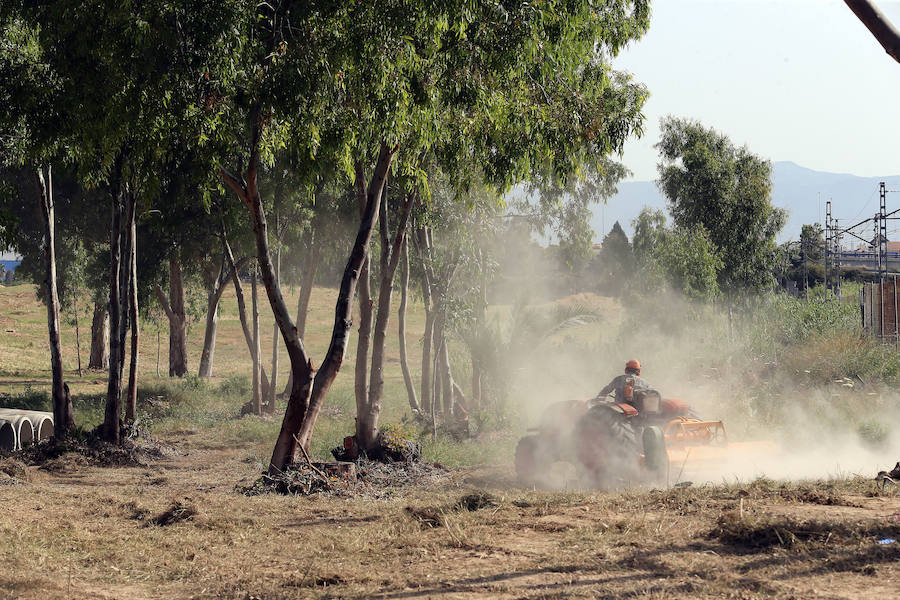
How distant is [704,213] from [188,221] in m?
20.3

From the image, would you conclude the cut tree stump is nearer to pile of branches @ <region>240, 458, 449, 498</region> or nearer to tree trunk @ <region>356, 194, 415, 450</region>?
pile of branches @ <region>240, 458, 449, 498</region>

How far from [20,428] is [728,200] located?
87.7 ft

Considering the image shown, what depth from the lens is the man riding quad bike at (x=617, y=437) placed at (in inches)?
466

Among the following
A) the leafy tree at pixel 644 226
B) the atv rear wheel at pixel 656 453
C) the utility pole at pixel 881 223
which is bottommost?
the atv rear wheel at pixel 656 453

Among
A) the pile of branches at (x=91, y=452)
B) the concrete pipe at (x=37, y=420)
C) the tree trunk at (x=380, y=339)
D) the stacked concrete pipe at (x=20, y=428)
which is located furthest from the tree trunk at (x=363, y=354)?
the concrete pipe at (x=37, y=420)

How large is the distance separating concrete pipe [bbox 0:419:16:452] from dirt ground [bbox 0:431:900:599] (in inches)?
250

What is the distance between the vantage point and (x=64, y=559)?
25.0 ft

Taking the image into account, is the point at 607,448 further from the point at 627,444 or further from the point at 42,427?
the point at 42,427

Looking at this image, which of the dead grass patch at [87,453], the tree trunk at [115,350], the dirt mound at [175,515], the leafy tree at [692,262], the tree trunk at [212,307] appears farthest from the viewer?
the leafy tree at [692,262]

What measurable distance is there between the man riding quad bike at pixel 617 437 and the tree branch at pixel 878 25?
558cm

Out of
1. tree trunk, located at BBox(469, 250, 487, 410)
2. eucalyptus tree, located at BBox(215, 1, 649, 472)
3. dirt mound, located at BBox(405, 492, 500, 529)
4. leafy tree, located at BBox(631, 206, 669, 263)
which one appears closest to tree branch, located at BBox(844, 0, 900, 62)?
eucalyptus tree, located at BBox(215, 1, 649, 472)

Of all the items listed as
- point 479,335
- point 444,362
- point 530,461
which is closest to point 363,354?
point 530,461

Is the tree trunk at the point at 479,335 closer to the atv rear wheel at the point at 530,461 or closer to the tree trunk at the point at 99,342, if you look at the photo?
the atv rear wheel at the point at 530,461

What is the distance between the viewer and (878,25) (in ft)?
26.1
